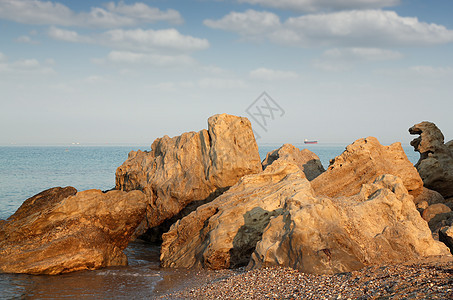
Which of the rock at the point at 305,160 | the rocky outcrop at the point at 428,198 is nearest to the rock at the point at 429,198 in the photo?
the rocky outcrop at the point at 428,198

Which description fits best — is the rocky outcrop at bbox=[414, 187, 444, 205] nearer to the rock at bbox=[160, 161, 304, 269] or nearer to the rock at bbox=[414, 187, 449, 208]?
the rock at bbox=[414, 187, 449, 208]

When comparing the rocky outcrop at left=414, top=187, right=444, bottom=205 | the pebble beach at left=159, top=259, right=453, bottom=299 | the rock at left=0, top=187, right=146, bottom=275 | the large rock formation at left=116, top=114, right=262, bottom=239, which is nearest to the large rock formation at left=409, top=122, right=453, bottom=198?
the rocky outcrop at left=414, top=187, right=444, bottom=205

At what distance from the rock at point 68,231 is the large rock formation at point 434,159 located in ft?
44.5

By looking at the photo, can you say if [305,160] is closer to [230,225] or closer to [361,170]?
[361,170]

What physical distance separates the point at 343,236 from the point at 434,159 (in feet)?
42.4

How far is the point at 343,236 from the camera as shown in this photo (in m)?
10.1

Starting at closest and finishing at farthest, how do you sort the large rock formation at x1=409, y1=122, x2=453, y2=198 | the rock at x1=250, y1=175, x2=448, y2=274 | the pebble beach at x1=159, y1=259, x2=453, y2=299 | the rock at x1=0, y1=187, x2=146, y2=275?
the pebble beach at x1=159, y1=259, x2=453, y2=299, the rock at x1=250, y1=175, x2=448, y2=274, the rock at x1=0, y1=187, x2=146, y2=275, the large rock formation at x1=409, y1=122, x2=453, y2=198

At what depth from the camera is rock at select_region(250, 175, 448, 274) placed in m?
9.83

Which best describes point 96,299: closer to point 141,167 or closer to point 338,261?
point 338,261

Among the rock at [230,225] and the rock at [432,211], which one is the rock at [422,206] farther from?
the rock at [230,225]

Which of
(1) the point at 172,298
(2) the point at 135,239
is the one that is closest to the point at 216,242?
(1) the point at 172,298

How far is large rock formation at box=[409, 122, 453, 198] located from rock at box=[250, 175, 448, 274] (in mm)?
9823

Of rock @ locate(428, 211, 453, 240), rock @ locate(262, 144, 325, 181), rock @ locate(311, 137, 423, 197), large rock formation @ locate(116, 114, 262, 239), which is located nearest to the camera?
rock @ locate(428, 211, 453, 240)

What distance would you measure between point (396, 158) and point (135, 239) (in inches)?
461
